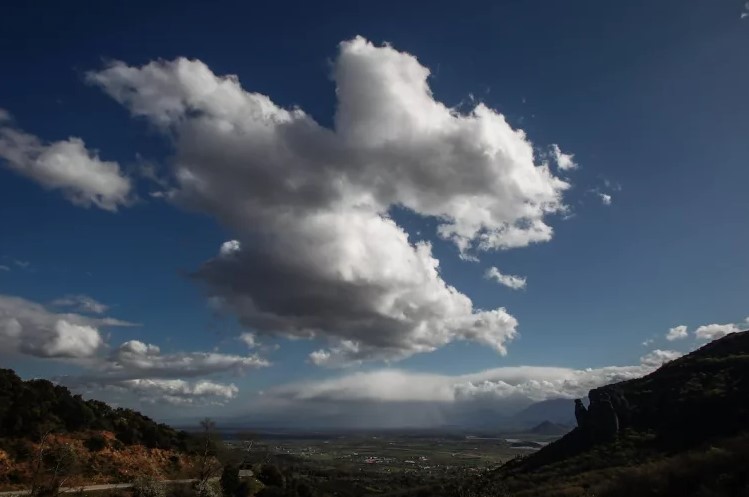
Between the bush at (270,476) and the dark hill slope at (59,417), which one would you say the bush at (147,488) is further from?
the bush at (270,476)

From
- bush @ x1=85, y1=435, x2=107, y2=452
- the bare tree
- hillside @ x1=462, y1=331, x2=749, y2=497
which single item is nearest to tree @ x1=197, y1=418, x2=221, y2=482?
bush @ x1=85, y1=435, x2=107, y2=452

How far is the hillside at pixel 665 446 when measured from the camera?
136 ft

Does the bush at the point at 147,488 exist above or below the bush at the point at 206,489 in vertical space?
above

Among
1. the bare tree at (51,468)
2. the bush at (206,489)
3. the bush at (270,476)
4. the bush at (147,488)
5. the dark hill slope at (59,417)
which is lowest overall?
the bush at (270,476)

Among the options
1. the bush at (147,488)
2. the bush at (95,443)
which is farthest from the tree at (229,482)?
the bush at (95,443)

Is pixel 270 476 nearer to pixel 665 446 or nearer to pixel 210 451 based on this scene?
pixel 210 451

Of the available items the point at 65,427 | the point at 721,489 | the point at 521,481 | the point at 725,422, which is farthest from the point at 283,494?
the point at 725,422

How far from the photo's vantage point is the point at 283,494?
6562cm

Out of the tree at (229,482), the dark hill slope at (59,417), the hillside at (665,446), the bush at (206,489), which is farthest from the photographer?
the tree at (229,482)

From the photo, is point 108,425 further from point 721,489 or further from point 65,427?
point 721,489

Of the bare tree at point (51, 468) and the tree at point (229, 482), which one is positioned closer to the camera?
the bare tree at point (51, 468)

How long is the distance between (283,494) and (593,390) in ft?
227

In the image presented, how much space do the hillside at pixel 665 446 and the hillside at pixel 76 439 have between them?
38.0 metres

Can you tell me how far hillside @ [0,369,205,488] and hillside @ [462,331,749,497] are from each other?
38.0 meters
